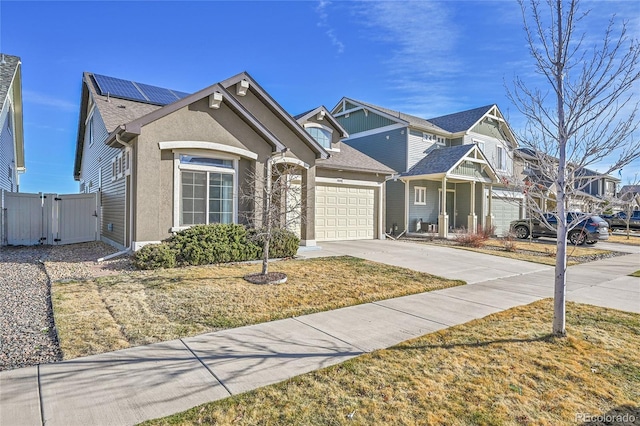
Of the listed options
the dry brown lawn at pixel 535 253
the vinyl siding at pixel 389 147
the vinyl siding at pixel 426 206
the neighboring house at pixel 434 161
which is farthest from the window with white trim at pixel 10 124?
the dry brown lawn at pixel 535 253

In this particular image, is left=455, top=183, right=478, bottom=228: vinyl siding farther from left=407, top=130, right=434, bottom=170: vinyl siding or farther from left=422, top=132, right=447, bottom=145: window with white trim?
left=407, top=130, right=434, bottom=170: vinyl siding

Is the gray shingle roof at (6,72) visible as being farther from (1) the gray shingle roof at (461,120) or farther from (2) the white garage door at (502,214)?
(2) the white garage door at (502,214)

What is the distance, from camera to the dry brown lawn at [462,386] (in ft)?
9.75

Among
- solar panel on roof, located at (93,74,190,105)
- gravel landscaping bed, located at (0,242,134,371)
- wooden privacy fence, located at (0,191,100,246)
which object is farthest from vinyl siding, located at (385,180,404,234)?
wooden privacy fence, located at (0,191,100,246)

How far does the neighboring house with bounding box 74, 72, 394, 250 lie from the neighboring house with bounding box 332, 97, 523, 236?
5.59 m

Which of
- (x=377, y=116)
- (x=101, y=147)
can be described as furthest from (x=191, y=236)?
(x=377, y=116)

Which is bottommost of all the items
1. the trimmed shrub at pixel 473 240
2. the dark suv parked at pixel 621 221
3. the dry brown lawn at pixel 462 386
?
the dry brown lawn at pixel 462 386

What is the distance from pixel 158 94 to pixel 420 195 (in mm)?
14884

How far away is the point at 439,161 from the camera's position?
781 inches

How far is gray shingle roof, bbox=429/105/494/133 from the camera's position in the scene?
22969 millimetres

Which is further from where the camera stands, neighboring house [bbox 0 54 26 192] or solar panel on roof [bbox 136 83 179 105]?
solar panel on roof [bbox 136 83 179 105]

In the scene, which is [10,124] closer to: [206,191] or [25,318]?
[206,191]

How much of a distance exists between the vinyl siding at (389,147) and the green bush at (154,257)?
584 inches

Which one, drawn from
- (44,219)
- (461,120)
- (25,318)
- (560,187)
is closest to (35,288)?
(25,318)
